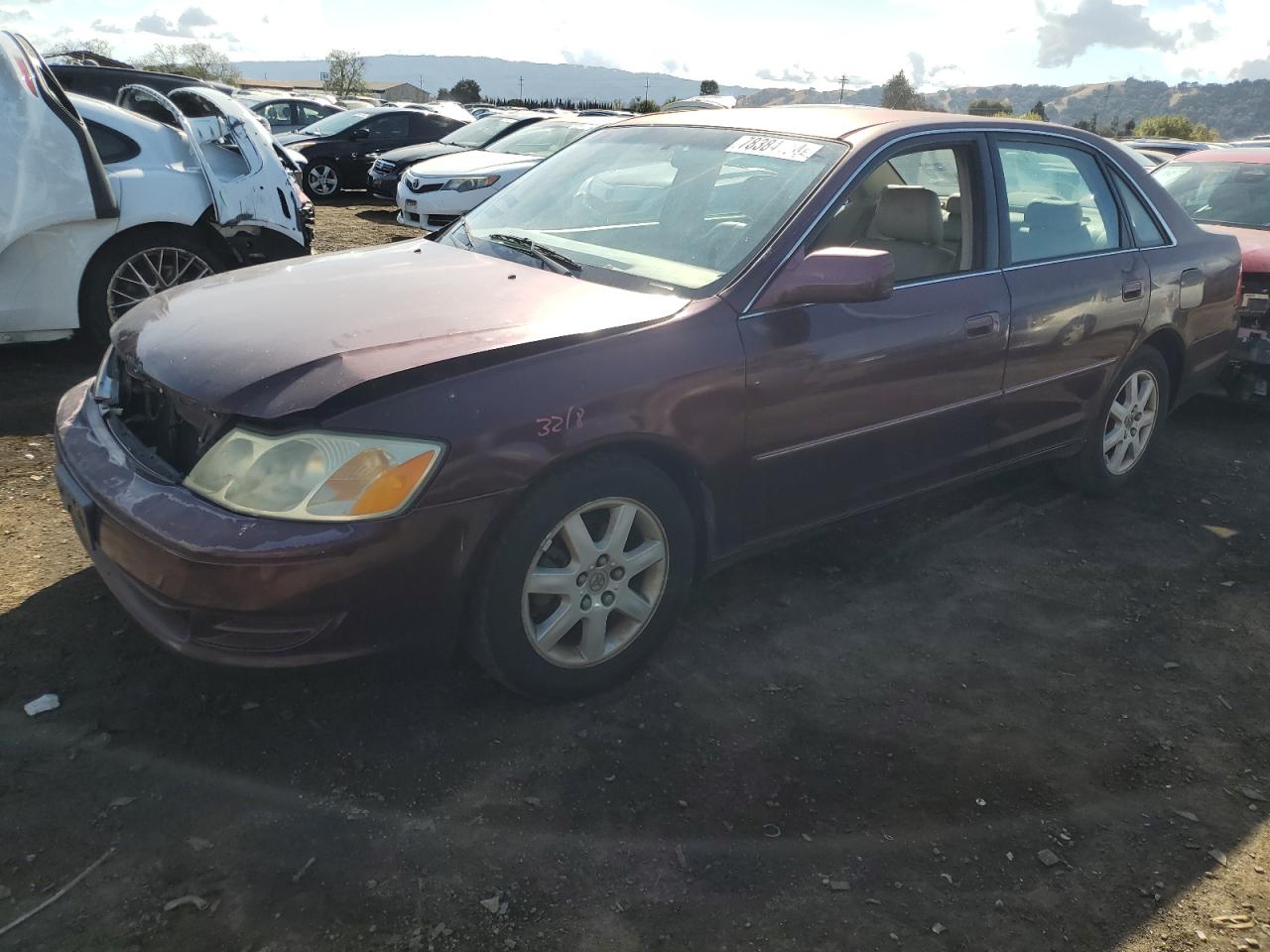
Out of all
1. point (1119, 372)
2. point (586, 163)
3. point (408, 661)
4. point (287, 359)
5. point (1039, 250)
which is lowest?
point (408, 661)

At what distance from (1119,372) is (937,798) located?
8.73ft

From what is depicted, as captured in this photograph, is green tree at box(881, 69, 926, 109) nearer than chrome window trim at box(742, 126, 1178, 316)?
No

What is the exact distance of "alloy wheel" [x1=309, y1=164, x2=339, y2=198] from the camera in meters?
15.6

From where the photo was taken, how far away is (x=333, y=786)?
8.36ft

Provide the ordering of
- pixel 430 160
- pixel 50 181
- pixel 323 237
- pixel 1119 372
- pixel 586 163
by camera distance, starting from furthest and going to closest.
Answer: pixel 430 160, pixel 323 237, pixel 50 181, pixel 1119 372, pixel 586 163

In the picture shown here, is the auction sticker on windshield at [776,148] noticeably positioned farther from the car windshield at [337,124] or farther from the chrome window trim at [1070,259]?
the car windshield at [337,124]

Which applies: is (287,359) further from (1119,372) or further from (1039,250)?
(1119,372)

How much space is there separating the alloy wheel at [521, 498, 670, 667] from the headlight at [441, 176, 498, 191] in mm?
9566

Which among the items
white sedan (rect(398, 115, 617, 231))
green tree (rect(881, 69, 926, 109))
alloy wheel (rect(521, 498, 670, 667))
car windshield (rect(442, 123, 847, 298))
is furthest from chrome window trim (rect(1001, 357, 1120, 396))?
green tree (rect(881, 69, 926, 109))

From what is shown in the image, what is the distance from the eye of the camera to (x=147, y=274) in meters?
5.67

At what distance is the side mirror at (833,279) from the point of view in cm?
297

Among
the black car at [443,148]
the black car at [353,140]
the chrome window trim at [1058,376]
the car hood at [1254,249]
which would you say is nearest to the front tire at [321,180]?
the black car at [353,140]

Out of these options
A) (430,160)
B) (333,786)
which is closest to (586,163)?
(333,786)

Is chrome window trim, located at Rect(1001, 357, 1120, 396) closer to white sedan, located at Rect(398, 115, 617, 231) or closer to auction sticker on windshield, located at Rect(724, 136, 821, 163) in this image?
auction sticker on windshield, located at Rect(724, 136, 821, 163)
